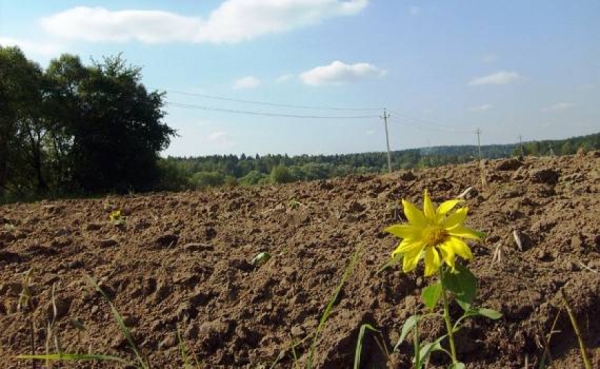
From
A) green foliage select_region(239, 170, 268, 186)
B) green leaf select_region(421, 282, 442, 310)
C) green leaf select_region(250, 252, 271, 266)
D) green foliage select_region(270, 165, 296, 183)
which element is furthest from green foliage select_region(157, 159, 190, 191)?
green leaf select_region(421, 282, 442, 310)

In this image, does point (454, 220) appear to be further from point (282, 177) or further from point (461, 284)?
point (282, 177)

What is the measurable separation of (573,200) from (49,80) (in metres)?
24.3

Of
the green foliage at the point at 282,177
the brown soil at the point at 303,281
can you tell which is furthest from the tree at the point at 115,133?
the brown soil at the point at 303,281

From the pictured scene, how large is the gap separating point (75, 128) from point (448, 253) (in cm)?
2399

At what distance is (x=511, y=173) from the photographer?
3.79 meters

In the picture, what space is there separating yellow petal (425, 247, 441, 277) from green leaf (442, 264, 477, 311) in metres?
0.06

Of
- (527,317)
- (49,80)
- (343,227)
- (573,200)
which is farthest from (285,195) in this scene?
(49,80)

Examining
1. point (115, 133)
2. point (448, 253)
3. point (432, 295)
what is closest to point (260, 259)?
point (432, 295)

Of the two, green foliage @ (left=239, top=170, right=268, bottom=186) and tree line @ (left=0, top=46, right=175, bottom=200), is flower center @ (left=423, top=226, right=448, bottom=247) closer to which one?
green foliage @ (left=239, top=170, right=268, bottom=186)

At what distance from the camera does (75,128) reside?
75.9 ft

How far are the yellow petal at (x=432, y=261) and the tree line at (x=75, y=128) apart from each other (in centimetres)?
2146

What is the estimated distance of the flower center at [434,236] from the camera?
1.24 metres

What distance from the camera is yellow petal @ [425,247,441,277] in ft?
3.89

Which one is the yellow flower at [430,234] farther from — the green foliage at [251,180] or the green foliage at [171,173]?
the green foliage at [171,173]
